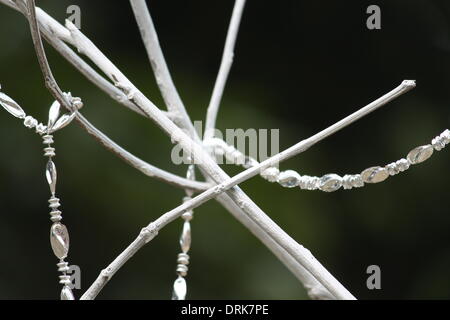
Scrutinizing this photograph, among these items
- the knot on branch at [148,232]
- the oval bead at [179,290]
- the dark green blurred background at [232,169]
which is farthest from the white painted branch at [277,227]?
the dark green blurred background at [232,169]

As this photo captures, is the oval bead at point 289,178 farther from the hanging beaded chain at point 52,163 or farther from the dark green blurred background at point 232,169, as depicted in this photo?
the dark green blurred background at point 232,169

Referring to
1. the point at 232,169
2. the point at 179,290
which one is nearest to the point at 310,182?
the point at 179,290

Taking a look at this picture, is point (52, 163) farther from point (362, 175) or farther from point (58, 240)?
point (362, 175)

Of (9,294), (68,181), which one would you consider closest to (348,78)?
(68,181)

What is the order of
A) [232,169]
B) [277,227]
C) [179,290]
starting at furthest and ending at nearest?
[232,169] → [179,290] → [277,227]

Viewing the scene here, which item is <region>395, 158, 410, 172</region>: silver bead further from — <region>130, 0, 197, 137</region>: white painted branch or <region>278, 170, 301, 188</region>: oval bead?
<region>130, 0, 197, 137</region>: white painted branch

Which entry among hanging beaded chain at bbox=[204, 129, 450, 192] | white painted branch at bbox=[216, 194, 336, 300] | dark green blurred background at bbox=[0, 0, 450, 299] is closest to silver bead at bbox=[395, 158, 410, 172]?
hanging beaded chain at bbox=[204, 129, 450, 192]
